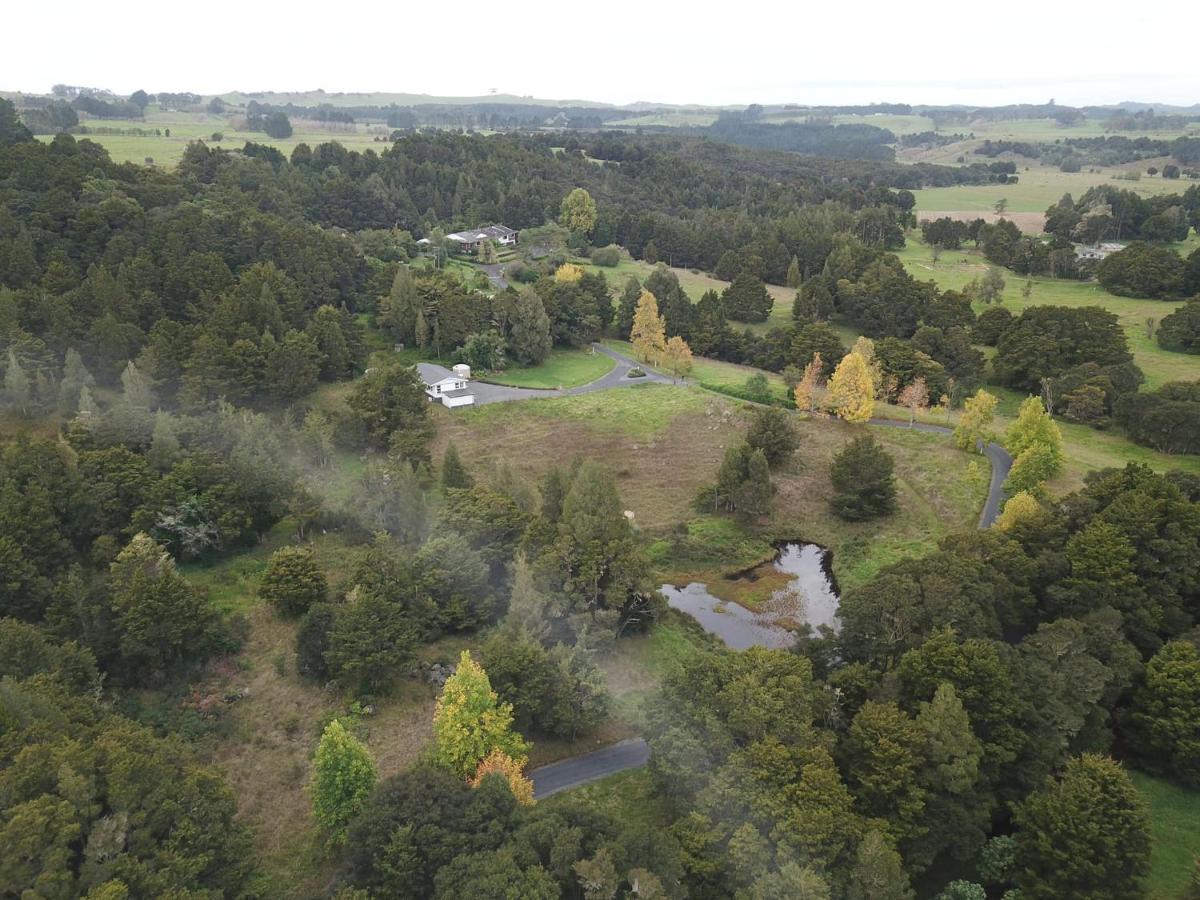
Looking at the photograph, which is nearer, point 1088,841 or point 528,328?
point 1088,841

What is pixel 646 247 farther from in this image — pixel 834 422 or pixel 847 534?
pixel 847 534

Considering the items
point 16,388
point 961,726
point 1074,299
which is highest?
point 16,388

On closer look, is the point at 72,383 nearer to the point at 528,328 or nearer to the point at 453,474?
the point at 453,474

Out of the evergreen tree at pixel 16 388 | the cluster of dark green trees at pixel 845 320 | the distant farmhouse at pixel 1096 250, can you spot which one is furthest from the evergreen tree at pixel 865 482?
the distant farmhouse at pixel 1096 250

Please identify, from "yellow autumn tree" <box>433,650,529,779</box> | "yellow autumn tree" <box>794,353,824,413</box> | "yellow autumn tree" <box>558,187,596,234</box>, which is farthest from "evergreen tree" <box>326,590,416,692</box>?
"yellow autumn tree" <box>558,187,596,234</box>

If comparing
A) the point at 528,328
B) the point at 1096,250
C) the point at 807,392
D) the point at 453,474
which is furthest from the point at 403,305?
the point at 1096,250
